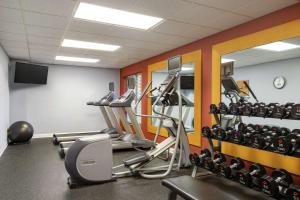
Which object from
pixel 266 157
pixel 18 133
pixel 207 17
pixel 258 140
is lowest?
pixel 18 133

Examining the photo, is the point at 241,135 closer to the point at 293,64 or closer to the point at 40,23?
the point at 293,64

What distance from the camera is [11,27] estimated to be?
11.6ft

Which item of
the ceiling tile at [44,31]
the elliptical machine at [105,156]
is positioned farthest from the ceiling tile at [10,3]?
the elliptical machine at [105,156]

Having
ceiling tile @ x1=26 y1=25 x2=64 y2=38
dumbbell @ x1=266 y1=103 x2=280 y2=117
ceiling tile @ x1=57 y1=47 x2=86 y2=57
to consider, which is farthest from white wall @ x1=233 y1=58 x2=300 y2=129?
ceiling tile @ x1=57 y1=47 x2=86 y2=57

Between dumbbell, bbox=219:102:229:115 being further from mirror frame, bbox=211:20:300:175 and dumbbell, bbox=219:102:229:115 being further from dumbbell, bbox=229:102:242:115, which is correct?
mirror frame, bbox=211:20:300:175

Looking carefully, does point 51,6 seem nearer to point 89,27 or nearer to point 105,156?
point 89,27

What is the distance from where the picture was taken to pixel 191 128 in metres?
4.31

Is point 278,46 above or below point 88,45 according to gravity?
below

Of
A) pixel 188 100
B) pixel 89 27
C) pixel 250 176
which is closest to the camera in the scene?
pixel 250 176

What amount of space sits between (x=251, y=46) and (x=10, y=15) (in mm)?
3338

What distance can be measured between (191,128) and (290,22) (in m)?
2.38

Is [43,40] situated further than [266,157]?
Yes

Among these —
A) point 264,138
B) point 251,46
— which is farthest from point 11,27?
point 264,138

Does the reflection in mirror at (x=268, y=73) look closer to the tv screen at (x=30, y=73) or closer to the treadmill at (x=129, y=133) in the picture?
the treadmill at (x=129, y=133)
